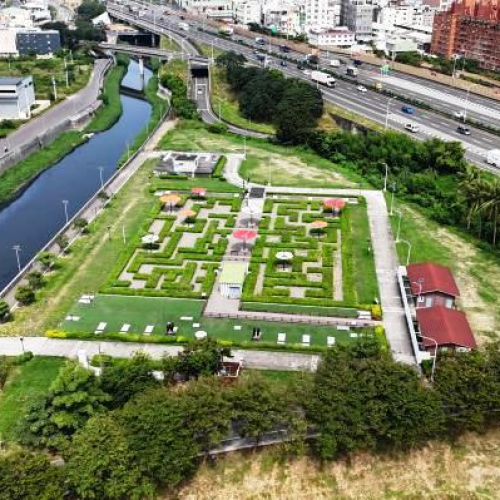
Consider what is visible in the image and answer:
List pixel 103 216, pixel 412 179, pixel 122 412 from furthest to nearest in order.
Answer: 1. pixel 412 179
2. pixel 103 216
3. pixel 122 412

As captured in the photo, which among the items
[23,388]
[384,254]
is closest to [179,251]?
[384,254]

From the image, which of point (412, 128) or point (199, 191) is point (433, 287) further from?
point (412, 128)

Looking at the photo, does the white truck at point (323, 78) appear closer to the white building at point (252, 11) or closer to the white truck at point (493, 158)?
the white truck at point (493, 158)

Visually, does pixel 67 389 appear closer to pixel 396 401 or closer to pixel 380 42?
pixel 396 401

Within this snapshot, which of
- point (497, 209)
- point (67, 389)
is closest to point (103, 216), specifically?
point (67, 389)

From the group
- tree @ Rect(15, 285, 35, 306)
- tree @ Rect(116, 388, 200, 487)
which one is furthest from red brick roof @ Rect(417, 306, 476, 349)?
tree @ Rect(15, 285, 35, 306)

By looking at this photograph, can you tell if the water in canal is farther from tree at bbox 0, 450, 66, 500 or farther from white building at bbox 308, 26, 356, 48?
white building at bbox 308, 26, 356, 48
